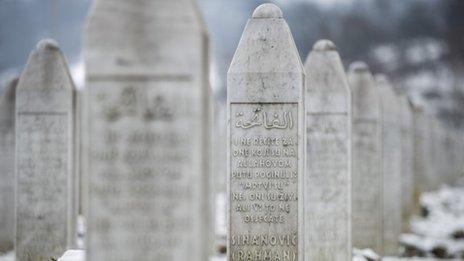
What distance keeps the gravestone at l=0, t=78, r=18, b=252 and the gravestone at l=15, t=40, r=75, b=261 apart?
9.64ft

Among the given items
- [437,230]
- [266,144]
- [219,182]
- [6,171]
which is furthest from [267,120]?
[219,182]

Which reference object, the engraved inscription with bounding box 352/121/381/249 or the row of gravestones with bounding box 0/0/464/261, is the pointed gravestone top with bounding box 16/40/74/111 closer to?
the row of gravestones with bounding box 0/0/464/261

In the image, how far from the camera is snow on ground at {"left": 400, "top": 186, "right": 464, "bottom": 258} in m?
20.1

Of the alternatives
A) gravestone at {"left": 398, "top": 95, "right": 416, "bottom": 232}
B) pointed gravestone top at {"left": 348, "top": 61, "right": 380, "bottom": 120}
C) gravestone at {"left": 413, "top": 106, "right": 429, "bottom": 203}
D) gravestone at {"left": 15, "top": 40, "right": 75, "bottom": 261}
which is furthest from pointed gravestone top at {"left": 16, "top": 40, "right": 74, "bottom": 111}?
gravestone at {"left": 413, "top": 106, "right": 429, "bottom": 203}

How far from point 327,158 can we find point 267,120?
2.84 meters

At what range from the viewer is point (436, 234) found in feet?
75.4

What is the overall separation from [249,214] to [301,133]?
3.44ft

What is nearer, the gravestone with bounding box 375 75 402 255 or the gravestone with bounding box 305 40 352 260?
the gravestone with bounding box 305 40 352 260

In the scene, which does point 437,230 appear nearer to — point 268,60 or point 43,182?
point 43,182

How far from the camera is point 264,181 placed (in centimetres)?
1079

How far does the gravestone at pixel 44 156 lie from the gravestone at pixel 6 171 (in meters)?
2.94

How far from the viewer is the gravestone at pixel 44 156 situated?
1384 cm

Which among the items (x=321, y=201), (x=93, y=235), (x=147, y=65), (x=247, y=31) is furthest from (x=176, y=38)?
(x=321, y=201)

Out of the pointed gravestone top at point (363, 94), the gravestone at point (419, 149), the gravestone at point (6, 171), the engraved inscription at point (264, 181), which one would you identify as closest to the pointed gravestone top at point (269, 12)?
the engraved inscription at point (264, 181)
